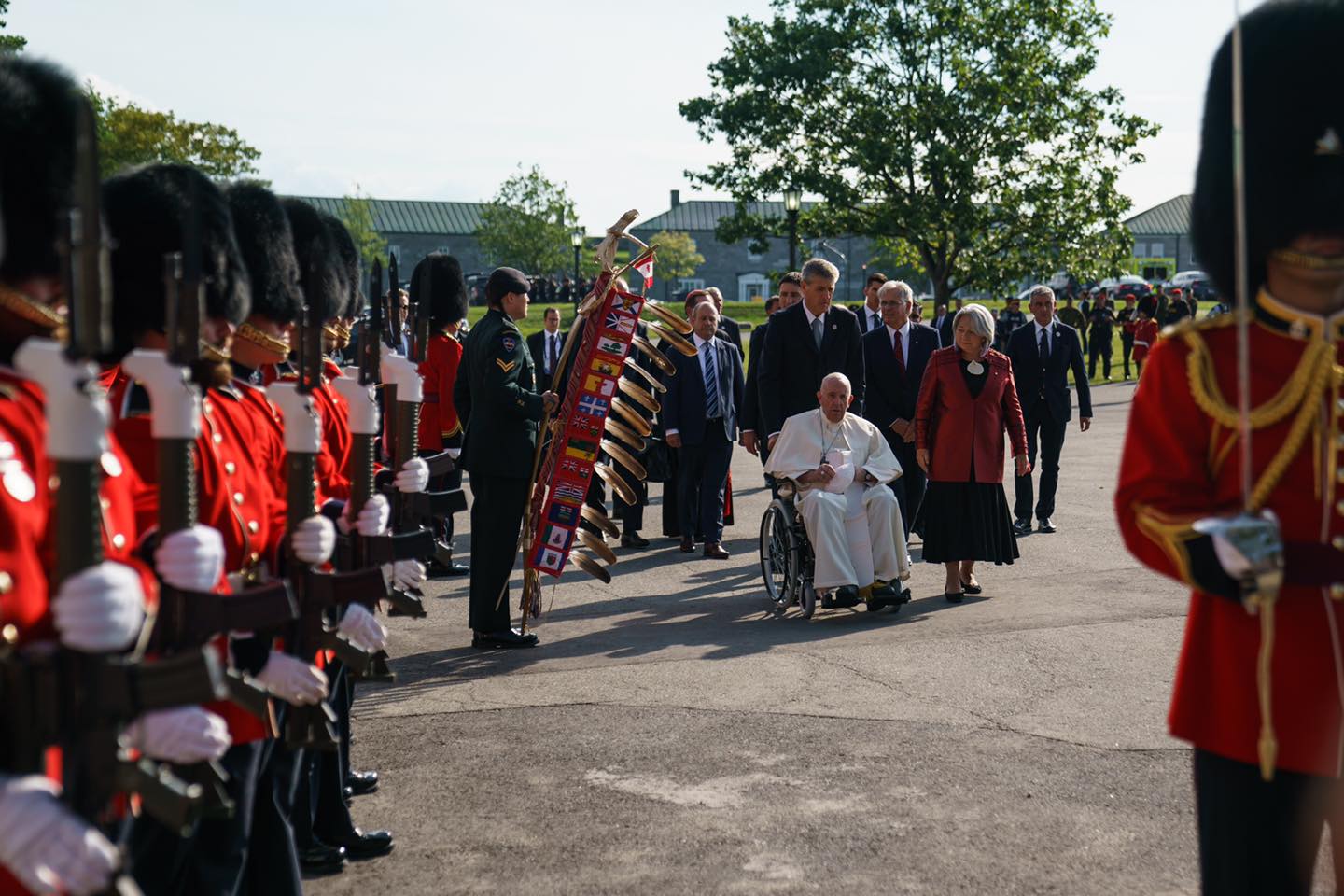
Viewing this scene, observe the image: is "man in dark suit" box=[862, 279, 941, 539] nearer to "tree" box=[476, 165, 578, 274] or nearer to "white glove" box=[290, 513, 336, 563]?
"white glove" box=[290, 513, 336, 563]

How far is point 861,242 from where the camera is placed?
90500 millimetres

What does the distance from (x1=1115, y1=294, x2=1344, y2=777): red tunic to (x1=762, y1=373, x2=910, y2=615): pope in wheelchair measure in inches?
231

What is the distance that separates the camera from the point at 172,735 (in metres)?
2.70

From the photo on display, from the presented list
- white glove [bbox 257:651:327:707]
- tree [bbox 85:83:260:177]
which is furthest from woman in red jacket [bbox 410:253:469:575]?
tree [bbox 85:83:260:177]

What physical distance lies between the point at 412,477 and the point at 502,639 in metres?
3.15

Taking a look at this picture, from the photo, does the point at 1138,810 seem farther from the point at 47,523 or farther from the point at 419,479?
the point at 47,523

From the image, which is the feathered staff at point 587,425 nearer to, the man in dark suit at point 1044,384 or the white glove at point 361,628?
the white glove at point 361,628

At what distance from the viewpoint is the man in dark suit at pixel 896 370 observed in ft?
36.0

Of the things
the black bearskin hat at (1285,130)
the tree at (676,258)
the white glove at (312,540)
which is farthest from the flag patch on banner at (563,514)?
the tree at (676,258)

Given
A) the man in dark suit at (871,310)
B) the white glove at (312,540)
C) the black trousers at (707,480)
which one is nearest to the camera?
the white glove at (312,540)

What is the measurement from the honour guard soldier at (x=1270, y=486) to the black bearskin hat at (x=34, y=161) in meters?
2.07

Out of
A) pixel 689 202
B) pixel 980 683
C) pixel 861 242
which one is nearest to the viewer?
pixel 980 683

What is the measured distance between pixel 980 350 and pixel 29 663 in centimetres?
769

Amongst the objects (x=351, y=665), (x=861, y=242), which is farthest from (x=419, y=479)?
(x=861, y=242)
